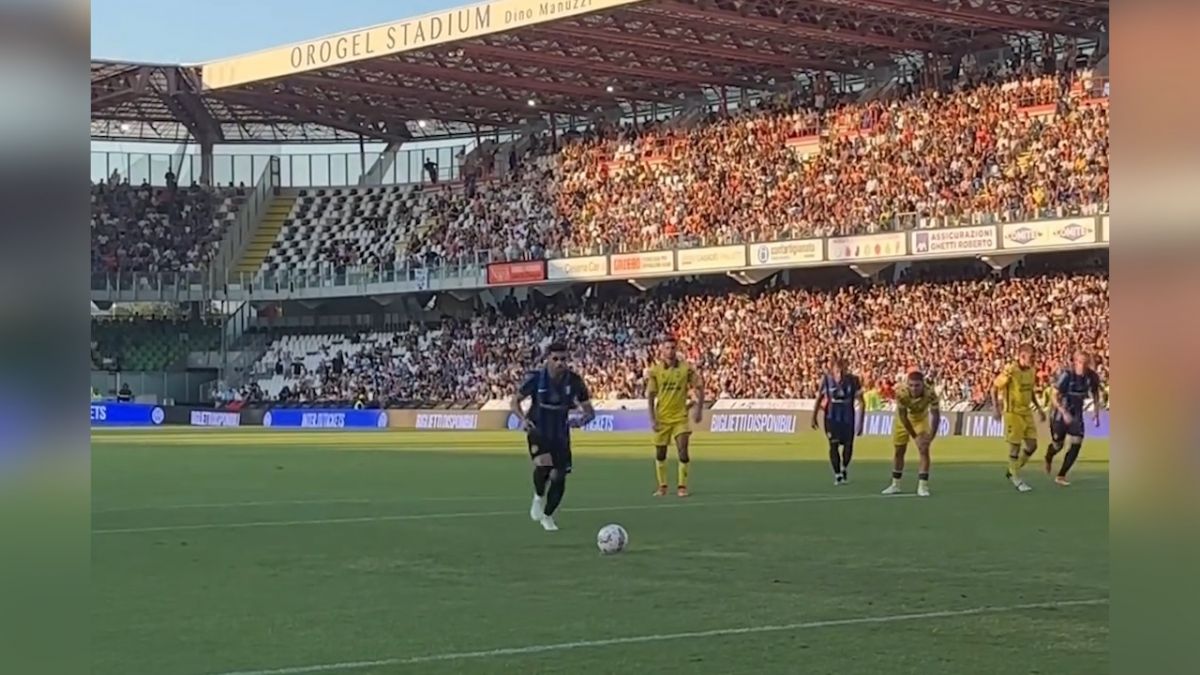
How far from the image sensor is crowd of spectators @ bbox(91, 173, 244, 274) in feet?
232

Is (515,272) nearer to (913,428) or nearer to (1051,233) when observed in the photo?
(1051,233)

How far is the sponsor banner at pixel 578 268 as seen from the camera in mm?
55250

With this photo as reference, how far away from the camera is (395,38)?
54.6 m

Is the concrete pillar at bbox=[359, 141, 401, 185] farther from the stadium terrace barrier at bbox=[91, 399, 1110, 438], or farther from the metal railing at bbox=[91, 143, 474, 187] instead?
the stadium terrace barrier at bbox=[91, 399, 1110, 438]

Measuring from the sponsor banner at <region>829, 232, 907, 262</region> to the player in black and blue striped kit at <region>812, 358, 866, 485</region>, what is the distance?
2296 centimetres

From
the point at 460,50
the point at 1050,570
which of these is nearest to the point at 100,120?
the point at 460,50

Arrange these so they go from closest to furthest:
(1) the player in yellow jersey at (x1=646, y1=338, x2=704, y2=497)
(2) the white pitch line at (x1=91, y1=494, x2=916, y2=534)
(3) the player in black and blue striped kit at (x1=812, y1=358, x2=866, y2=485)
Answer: (2) the white pitch line at (x1=91, y1=494, x2=916, y2=534) < (1) the player in yellow jersey at (x1=646, y1=338, x2=704, y2=497) < (3) the player in black and blue striped kit at (x1=812, y1=358, x2=866, y2=485)

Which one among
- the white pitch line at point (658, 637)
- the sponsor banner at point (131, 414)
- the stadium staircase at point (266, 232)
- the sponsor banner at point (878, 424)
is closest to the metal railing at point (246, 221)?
the stadium staircase at point (266, 232)

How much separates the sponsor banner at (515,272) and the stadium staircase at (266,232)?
16026mm

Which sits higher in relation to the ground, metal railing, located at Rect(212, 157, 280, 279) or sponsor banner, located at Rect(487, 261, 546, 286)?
metal railing, located at Rect(212, 157, 280, 279)

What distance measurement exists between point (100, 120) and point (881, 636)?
66.8m

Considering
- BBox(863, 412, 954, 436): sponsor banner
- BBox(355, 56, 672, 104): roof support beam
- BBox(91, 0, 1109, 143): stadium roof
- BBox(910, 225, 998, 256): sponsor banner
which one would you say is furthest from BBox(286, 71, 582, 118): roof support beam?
BBox(863, 412, 954, 436): sponsor banner

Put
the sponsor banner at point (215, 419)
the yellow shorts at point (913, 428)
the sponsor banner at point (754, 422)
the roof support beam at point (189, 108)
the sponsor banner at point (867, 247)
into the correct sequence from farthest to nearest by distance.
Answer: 1. the roof support beam at point (189, 108)
2. the sponsor banner at point (215, 419)
3. the sponsor banner at point (867, 247)
4. the sponsor banner at point (754, 422)
5. the yellow shorts at point (913, 428)

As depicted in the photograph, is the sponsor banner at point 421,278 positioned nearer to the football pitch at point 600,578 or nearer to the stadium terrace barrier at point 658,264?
the stadium terrace barrier at point 658,264
